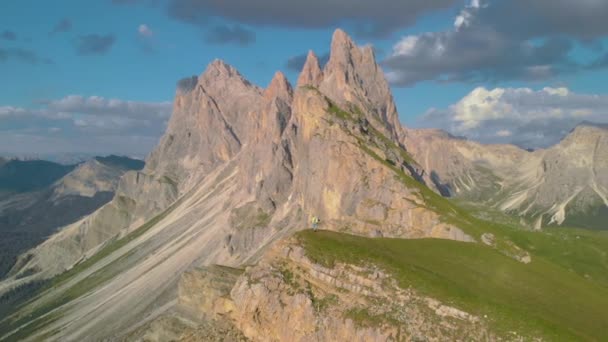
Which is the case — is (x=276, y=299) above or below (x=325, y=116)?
below

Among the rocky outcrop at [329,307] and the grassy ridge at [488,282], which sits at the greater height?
the grassy ridge at [488,282]

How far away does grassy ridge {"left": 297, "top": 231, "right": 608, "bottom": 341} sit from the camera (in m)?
61.0

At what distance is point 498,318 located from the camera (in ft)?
196

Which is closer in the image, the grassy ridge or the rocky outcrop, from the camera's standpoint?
the grassy ridge

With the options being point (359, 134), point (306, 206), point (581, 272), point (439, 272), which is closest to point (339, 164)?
point (359, 134)

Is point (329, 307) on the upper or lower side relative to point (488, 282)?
lower

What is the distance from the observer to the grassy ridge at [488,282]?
61.0 metres

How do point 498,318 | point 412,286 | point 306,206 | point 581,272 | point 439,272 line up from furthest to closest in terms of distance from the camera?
point 306,206
point 581,272
point 439,272
point 412,286
point 498,318

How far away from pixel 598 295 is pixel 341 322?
138 feet

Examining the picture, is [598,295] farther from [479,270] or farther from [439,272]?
[439,272]

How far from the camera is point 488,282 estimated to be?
71.4 m

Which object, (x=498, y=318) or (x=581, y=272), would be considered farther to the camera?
(x=581, y=272)

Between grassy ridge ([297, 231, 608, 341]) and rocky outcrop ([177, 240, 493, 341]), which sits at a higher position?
grassy ridge ([297, 231, 608, 341])

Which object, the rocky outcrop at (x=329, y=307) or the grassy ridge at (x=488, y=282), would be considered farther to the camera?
the rocky outcrop at (x=329, y=307)
